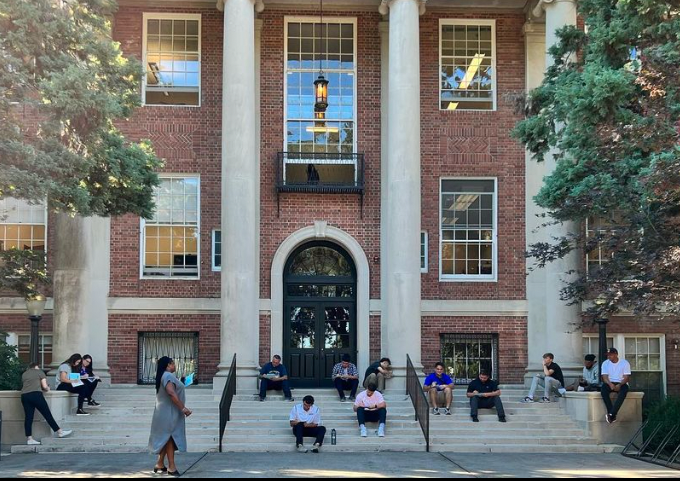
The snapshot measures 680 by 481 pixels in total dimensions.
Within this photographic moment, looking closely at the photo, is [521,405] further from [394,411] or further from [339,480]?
[339,480]

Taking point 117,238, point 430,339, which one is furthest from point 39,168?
point 430,339

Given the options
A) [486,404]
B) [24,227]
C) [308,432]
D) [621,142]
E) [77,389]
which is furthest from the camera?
[24,227]

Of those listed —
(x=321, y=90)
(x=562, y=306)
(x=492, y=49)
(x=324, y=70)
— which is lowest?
(x=562, y=306)

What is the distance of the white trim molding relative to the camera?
2480 cm

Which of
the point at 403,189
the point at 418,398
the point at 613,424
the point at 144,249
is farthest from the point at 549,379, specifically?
the point at 144,249

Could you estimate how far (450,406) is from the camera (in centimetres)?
2111

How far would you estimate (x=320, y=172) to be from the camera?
25.3 meters

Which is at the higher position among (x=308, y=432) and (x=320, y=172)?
(x=320, y=172)

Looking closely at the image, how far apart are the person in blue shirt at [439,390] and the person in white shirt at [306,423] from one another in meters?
Answer: 3.48

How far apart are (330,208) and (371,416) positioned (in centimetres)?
716

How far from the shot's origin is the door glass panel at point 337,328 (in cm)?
2530

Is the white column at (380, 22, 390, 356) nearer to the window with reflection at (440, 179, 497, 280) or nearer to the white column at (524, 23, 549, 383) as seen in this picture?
the window with reflection at (440, 179, 497, 280)

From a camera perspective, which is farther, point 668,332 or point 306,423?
point 668,332

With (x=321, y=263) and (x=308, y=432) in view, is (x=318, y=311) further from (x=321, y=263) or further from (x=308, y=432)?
(x=308, y=432)
